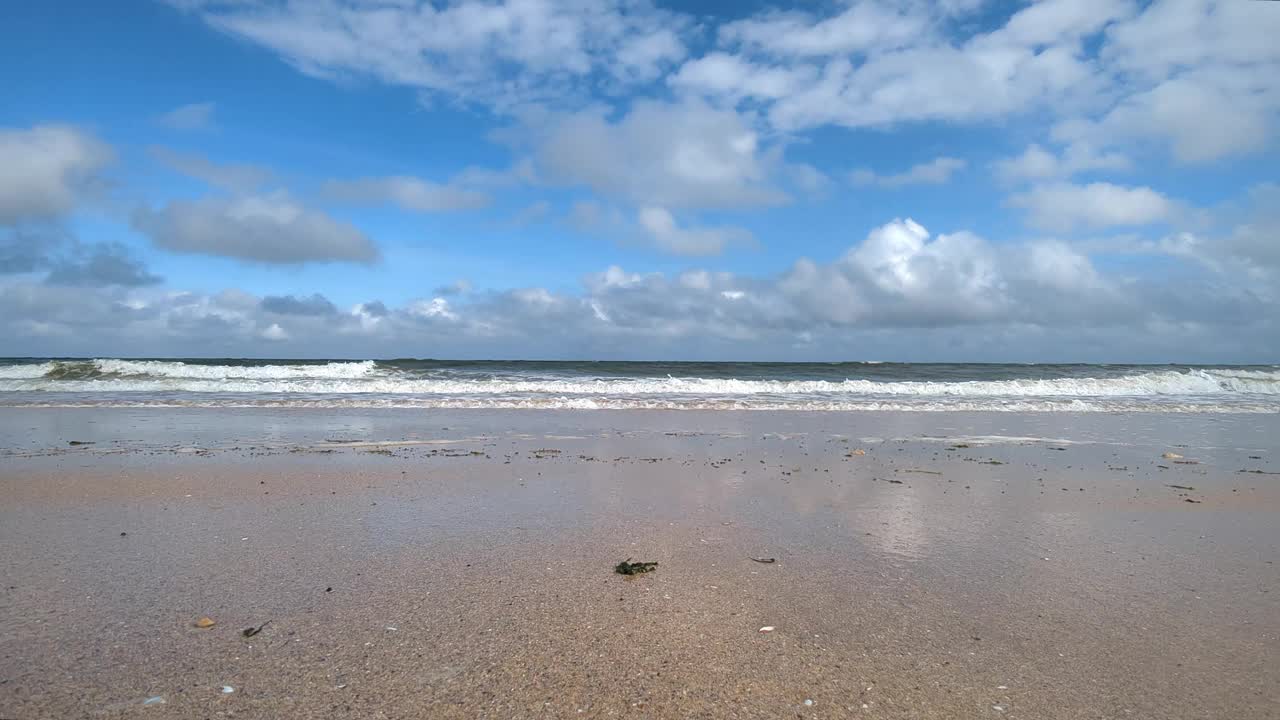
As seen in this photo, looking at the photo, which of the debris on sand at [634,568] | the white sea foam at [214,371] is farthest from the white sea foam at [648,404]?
the debris on sand at [634,568]

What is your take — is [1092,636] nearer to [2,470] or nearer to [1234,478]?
[1234,478]

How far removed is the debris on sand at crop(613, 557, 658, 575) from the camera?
421 cm

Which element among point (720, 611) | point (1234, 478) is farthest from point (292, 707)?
point (1234, 478)

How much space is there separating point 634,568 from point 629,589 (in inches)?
13.4

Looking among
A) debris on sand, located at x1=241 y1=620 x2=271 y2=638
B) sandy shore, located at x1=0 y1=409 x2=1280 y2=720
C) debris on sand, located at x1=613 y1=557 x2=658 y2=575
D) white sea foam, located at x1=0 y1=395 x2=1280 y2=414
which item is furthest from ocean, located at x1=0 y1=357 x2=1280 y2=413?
debris on sand, located at x1=241 y1=620 x2=271 y2=638

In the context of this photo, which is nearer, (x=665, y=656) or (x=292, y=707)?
(x=292, y=707)

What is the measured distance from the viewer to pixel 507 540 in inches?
194

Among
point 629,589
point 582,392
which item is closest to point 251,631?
point 629,589

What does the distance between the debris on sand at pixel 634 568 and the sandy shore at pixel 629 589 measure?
0.36 feet

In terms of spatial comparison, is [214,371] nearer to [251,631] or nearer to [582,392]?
[582,392]

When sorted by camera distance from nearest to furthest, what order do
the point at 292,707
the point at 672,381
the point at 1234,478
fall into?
the point at 292,707, the point at 1234,478, the point at 672,381

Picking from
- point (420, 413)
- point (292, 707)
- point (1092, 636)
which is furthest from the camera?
point (420, 413)

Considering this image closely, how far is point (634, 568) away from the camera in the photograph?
4262 millimetres

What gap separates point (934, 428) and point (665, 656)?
1158cm
